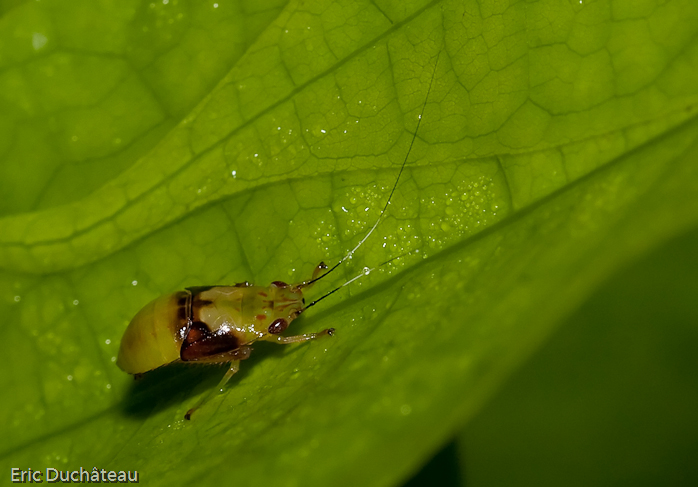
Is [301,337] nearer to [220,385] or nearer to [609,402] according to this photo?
[220,385]

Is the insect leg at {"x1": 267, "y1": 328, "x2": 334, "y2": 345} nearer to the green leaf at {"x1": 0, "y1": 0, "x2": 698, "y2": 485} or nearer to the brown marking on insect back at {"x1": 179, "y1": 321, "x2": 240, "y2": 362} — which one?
the green leaf at {"x1": 0, "y1": 0, "x2": 698, "y2": 485}

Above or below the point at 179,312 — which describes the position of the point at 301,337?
below

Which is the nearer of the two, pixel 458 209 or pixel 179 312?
pixel 458 209

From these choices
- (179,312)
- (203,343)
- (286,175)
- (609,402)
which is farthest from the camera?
(203,343)

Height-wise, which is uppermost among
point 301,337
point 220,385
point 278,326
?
point 278,326

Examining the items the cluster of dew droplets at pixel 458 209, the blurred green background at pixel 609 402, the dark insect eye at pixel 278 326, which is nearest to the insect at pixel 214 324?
the dark insect eye at pixel 278 326

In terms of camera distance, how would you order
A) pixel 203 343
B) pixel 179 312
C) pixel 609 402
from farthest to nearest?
pixel 203 343 → pixel 179 312 → pixel 609 402

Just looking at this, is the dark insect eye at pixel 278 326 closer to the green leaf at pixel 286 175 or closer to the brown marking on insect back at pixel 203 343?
the green leaf at pixel 286 175

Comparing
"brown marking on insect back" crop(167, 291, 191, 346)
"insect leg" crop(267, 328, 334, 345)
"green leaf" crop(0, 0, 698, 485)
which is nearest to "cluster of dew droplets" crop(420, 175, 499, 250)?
"green leaf" crop(0, 0, 698, 485)

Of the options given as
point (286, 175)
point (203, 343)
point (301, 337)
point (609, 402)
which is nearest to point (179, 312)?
point (203, 343)
